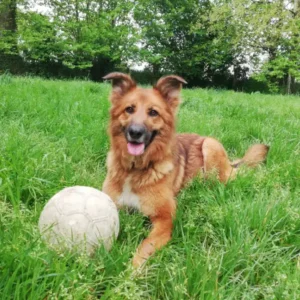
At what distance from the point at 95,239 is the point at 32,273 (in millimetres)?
470

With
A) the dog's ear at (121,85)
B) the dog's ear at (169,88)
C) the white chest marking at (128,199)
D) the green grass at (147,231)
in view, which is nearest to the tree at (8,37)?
the green grass at (147,231)

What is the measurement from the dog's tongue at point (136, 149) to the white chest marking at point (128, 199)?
1.02 feet

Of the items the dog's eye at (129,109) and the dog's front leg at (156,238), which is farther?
the dog's eye at (129,109)

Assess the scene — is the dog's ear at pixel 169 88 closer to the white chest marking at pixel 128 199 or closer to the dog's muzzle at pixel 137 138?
the dog's muzzle at pixel 137 138

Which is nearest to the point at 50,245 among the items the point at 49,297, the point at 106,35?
the point at 49,297

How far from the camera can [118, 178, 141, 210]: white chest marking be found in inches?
115

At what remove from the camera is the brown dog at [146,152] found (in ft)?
9.58

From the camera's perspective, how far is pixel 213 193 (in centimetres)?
297

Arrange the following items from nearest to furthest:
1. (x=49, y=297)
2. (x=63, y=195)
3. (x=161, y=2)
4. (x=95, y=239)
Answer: (x=49, y=297) → (x=95, y=239) → (x=63, y=195) → (x=161, y=2)

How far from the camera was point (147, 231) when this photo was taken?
2.56m

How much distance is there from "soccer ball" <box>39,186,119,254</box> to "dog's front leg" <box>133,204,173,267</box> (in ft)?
0.69

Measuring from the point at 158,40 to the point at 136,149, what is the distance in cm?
2253

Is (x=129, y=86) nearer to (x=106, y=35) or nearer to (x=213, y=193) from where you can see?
(x=213, y=193)

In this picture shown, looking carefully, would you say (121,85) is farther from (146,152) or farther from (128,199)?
(128,199)
